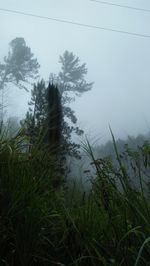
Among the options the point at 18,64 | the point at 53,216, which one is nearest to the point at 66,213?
the point at 53,216

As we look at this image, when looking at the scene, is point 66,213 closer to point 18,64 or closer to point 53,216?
point 53,216

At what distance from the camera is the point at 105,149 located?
310 centimetres

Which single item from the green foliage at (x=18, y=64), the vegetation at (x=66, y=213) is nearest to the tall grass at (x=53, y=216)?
the vegetation at (x=66, y=213)

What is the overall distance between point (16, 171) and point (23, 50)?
32250 mm

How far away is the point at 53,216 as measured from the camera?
2314mm

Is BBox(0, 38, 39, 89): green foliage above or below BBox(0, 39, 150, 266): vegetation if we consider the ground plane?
above

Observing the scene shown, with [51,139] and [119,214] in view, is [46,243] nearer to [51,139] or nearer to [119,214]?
[119,214]

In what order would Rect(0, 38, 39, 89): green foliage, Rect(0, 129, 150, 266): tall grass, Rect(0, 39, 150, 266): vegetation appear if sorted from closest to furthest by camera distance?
Rect(0, 39, 150, 266): vegetation → Rect(0, 129, 150, 266): tall grass → Rect(0, 38, 39, 89): green foliage

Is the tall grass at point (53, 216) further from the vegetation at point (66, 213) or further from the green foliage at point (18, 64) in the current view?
the green foliage at point (18, 64)

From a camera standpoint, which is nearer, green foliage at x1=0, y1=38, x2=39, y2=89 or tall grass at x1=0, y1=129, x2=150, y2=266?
tall grass at x1=0, y1=129, x2=150, y2=266

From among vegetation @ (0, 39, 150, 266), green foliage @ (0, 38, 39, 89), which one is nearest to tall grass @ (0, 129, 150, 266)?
vegetation @ (0, 39, 150, 266)

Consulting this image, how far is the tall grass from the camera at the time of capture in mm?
1851

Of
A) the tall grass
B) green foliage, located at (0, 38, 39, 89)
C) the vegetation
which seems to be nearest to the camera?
the vegetation

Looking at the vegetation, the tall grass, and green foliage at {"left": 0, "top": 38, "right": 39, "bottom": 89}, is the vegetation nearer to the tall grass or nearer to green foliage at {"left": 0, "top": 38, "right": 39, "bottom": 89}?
the tall grass
